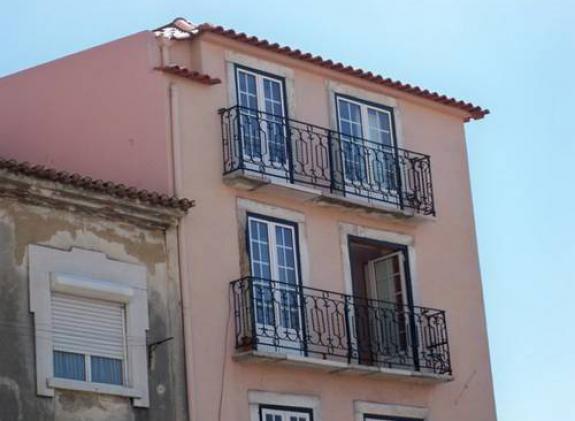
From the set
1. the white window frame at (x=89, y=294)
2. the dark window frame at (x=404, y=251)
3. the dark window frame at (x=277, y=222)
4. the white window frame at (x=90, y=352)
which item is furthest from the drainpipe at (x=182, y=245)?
the dark window frame at (x=404, y=251)

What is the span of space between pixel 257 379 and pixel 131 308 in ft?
8.11

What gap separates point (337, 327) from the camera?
27016 millimetres

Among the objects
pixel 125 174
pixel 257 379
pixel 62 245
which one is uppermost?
pixel 125 174

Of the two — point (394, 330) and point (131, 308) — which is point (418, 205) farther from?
point (131, 308)

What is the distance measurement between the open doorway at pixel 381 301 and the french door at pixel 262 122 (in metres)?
2.10

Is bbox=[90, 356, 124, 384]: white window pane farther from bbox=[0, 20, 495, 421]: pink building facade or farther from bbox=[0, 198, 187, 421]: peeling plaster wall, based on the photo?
bbox=[0, 20, 495, 421]: pink building facade

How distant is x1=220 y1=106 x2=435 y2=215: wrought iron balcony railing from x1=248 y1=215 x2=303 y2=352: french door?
884 millimetres

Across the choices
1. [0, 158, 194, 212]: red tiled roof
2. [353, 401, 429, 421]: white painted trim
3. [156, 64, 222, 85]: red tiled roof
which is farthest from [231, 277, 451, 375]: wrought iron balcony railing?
[156, 64, 222, 85]: red tiled roof

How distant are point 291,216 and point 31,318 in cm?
555

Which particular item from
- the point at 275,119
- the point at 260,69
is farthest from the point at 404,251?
the point at 260,69

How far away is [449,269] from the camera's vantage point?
29.6 m

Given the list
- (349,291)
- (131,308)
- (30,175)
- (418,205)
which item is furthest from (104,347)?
(418,205)

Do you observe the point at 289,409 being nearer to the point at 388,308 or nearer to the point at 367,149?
the point at 388,308

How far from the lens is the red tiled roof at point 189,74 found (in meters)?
26.1
